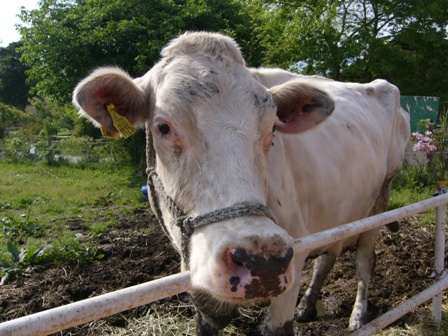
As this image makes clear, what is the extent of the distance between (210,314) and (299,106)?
4.56ft

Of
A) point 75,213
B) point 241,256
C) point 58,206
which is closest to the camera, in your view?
point 241,256

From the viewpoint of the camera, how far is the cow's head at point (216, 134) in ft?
4.75

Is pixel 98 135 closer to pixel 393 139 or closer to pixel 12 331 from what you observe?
pixel 393 139

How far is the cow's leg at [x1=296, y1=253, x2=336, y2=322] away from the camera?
390 centimetres

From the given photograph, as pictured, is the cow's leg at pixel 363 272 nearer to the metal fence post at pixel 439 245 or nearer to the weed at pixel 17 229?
the metal fence post at pixel 439 245

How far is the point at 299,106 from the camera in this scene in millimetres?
2479

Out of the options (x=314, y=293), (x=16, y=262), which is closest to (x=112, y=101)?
(x=314, y=293)

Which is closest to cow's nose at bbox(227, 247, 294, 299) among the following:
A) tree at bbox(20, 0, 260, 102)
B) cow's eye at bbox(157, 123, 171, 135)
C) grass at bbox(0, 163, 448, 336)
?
cow's eye at bbox(157, 123, 171, 135)

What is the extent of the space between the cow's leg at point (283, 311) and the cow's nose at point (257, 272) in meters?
1.08

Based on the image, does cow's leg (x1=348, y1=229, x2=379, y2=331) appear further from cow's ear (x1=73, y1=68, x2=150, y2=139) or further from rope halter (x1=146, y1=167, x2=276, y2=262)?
cow's ear (x1=73, y1=68, x2=150, y2=139)

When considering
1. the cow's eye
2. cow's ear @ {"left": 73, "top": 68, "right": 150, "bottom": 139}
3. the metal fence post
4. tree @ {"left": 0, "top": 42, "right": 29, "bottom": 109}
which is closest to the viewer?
the cow's eye

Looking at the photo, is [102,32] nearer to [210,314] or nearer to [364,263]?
[364,263]

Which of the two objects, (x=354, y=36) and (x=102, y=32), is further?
(x=354, y=36)

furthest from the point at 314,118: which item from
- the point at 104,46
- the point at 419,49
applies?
the point at 419,49
